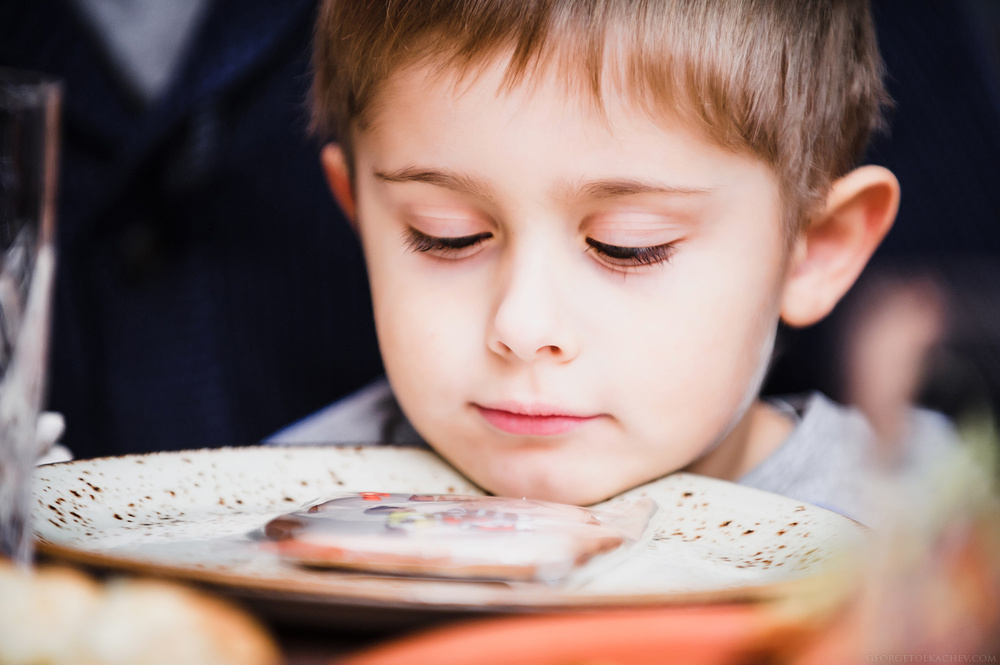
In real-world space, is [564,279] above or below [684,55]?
below

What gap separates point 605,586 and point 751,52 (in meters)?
0.48

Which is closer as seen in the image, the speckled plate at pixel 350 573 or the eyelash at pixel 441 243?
the speckled plate at pixel 350 573

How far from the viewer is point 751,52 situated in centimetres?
69

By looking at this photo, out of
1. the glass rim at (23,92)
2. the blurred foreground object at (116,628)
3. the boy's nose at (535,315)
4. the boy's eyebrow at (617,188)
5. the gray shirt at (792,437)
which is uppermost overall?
the glass rim at (23,92)

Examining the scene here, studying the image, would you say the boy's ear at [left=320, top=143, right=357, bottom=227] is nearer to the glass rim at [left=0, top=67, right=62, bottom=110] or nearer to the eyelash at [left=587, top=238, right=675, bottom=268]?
the eyelash at [left=587, top=238, right=675, bottom=268]

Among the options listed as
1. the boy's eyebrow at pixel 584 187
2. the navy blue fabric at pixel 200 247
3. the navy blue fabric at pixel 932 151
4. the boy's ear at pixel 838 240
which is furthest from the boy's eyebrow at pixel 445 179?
the navy blue fabric at pixel 932 151

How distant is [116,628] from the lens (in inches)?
11.1

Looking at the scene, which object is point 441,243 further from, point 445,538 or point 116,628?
point 116,628

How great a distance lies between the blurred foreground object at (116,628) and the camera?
278mm

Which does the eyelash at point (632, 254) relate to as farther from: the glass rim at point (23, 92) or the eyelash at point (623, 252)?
the glass rim at point (23, 92)

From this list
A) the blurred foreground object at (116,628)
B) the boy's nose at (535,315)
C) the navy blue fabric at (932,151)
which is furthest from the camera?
the navy blue fabric at (932,151)

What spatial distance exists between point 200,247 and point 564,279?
72cm

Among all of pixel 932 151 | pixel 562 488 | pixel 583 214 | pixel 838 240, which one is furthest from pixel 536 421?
pixel 932 151

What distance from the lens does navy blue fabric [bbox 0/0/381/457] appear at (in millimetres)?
1036
